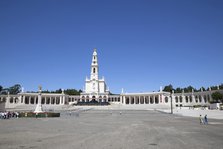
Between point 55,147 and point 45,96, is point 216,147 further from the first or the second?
point 45,96

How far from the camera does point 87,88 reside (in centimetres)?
10869

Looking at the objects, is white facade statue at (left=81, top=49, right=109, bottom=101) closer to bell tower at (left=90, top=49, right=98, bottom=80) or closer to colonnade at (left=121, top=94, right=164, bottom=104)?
bell tower at (left=90, top=49, right=98, bottom=80)

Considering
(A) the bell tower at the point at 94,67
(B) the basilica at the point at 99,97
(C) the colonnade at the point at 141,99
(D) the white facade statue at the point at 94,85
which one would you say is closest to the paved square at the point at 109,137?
(B) the basilica at the point at 99,97

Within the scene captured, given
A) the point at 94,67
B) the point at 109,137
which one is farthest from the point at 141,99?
the point at 109,137

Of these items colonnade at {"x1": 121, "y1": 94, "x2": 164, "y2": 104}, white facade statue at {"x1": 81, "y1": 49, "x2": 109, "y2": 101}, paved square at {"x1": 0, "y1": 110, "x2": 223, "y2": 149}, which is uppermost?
white facade statue at {"x1": 81, "y1": 49, "x2": 109, "y2": 101}

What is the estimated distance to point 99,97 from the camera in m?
105

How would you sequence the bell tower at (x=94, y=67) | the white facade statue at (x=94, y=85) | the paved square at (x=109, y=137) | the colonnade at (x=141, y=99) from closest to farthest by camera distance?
the paved square at (x=109, y=137)
the colonnade at (x=141, y=99)
the white facade statue at (x=94, y=85)
the bell tower at (x=94, y=67)

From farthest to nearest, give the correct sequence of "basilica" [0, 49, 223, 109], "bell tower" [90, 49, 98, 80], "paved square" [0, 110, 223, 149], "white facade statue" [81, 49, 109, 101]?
"bell tower" [90, 49, 98, 80]
"white facade statue" [81, 49, 109, 101]
"basilica" [0, 49, 223, 109]
"paved square" [0, 110, 223, 149]

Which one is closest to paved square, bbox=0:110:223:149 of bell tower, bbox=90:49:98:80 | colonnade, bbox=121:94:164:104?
colonnade, bbox=121:94:164:104

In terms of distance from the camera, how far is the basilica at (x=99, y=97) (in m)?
92.6

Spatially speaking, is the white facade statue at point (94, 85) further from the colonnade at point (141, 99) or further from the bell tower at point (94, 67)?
the colonnade at point (141, 99)

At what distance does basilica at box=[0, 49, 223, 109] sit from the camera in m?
92.6

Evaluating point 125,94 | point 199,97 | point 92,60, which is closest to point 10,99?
point 92,60

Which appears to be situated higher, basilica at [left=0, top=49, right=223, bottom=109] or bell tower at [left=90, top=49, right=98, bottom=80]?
bell tower at [left=90, top=49, right=98, bottom=80]
